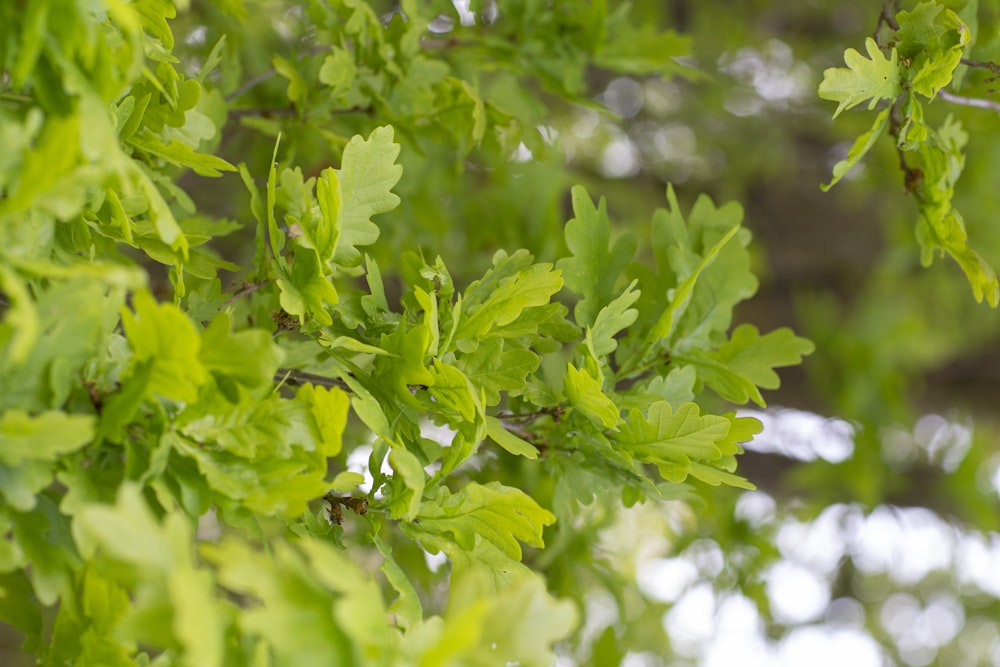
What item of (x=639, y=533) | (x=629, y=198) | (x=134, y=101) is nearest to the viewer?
(x=134, y=101)

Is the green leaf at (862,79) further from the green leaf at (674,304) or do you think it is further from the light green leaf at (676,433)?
the light green leaf at (676,433)

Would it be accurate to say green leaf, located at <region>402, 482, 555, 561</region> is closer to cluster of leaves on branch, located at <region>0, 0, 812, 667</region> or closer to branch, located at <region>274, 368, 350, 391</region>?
cluster of leaves on branch, located at <region>0, 0, 812, 667</region>

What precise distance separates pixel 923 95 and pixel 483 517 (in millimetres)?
560

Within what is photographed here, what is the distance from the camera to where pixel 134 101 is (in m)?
0.64

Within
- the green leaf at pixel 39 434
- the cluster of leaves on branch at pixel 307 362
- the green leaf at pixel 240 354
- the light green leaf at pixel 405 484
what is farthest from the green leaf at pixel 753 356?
the green leaf at pixel 39 434

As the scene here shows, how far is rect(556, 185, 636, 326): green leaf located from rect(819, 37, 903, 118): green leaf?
0.74 feet

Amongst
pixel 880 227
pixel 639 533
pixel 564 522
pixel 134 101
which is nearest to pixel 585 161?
pixel 880 227

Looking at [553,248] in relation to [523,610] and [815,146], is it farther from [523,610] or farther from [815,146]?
[815,146]

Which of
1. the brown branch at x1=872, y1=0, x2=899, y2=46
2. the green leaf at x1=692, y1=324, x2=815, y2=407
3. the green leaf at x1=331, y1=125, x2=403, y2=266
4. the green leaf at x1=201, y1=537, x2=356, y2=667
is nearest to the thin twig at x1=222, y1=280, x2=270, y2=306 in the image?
the green leaf at x1=331, y1=125, x2=403, y2=266

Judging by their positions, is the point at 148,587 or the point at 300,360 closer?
the point at 148,587

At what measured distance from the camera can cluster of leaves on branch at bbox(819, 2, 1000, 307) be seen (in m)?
0.71

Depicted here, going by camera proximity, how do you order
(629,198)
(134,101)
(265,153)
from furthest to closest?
(629,198) < (265,153) < (134,101)

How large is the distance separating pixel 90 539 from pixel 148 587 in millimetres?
108

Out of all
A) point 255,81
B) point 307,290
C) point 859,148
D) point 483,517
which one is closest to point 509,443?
point 483,517
